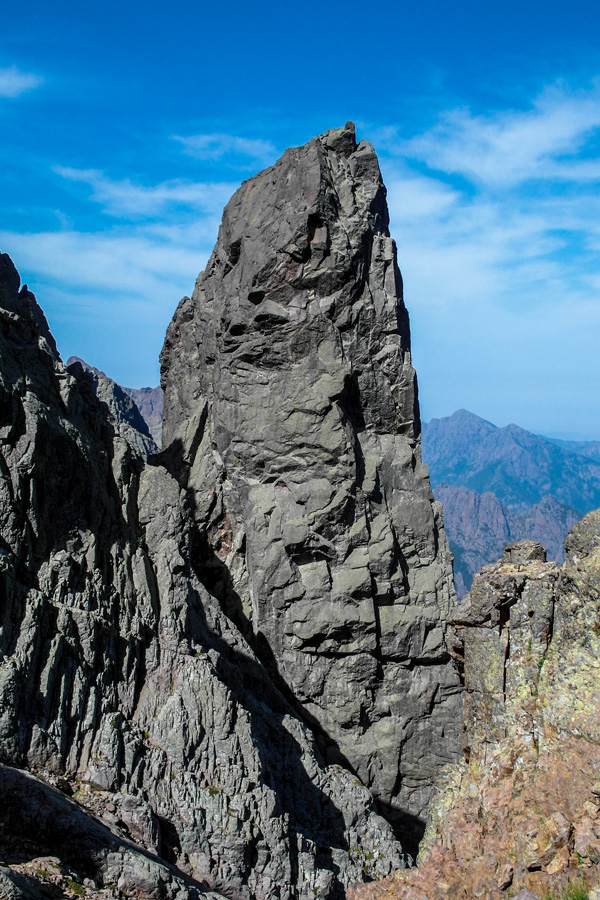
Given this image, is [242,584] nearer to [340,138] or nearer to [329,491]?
[329,491]

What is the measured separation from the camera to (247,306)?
33.6m

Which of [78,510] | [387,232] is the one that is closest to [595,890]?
[78,510]

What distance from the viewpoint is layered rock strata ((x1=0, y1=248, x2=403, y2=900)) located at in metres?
18.7

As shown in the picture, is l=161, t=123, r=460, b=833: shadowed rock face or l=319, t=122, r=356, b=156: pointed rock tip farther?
l=319, t=122, r=356, b=156: pointed rock tip

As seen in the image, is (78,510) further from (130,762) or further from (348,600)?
(348,600)

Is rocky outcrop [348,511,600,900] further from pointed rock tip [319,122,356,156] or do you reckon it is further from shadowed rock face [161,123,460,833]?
pointed rock tip [319,122,356,156]

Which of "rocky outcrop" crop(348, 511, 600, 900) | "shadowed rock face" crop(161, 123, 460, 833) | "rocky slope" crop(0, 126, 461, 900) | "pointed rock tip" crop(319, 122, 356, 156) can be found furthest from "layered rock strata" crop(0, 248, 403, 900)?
"pointed rock tip" crop(319, 122, 356, 156)

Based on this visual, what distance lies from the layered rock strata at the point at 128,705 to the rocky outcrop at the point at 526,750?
3.82 metres

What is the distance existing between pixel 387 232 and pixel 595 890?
32.5 m

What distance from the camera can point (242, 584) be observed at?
33594mm

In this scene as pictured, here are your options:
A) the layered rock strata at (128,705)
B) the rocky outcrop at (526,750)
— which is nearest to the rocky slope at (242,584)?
the layered rock strata at (128,705)

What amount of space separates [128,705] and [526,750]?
12262 millimetres

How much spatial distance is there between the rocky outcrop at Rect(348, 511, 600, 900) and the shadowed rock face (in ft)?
29.5

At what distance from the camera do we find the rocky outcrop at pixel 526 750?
47.3 ft
